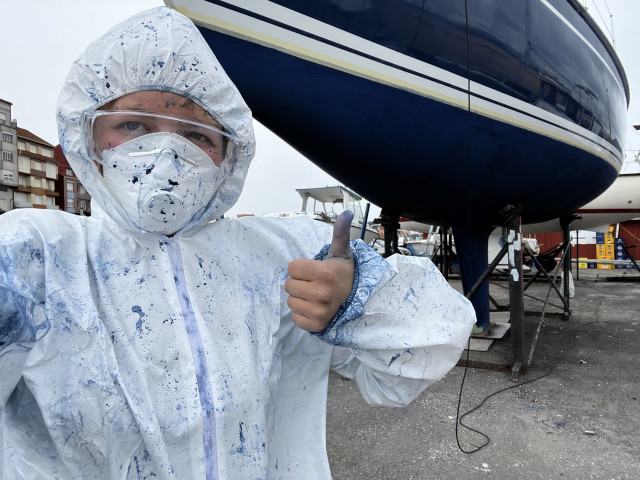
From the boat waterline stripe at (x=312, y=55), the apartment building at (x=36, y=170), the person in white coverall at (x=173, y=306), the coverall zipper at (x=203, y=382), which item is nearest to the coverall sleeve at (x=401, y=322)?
the person in white coverall at (x=173, y=306)

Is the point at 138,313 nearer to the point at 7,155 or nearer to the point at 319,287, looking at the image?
the point at 319,287

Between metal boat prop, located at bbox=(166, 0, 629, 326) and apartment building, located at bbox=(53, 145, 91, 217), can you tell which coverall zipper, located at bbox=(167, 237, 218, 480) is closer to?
apartment building, located at bbox=(53, 145, 91, 217)

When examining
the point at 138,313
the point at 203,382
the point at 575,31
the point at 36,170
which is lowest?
the point at 203,382

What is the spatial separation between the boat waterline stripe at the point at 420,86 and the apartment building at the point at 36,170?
19.7 metres

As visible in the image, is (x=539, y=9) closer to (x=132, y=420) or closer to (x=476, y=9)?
(x=476, y=9)

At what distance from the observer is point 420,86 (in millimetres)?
2379

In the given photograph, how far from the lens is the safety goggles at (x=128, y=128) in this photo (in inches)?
32.4

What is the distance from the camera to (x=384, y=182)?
2.98m

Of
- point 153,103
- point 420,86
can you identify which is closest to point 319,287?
point 153,103

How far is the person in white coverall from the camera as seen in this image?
26.7 inches

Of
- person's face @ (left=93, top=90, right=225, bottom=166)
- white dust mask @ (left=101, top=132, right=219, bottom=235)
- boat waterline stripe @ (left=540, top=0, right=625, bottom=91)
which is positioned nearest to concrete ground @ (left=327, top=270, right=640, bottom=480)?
white dust mask @ (left=101, top=132, right=219, bottom=235)

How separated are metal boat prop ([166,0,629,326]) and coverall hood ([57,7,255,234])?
1.23m

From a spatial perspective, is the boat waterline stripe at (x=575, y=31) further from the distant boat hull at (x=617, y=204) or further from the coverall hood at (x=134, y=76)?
the distant boat hull at (x=617, y=204)

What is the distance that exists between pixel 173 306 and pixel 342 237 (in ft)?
1.18
